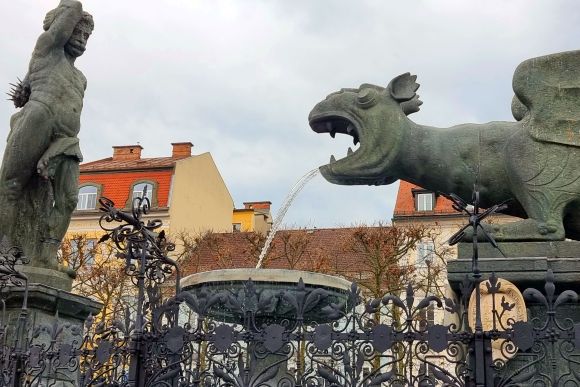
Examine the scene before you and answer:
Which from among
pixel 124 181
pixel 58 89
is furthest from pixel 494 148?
pixel 124 181

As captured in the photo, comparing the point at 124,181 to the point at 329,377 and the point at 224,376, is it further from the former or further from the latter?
the point at 329,377

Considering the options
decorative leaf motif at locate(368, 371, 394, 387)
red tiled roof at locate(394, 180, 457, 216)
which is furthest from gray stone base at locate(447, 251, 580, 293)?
red tiled roof at locate(394, 180, 457, 216)

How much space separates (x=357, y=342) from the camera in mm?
5234


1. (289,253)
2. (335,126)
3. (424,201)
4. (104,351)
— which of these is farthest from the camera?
(424,201)

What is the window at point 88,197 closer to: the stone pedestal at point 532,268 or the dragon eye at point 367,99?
the dragon eye at point 367,99

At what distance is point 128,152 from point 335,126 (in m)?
43.6

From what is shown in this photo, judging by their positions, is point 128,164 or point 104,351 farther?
point 128,164

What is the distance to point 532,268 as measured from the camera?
617 centimetres

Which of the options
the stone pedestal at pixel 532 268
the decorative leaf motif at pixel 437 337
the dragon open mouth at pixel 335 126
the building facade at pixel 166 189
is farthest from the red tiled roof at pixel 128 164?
the decorative leaf motif at pixel 437 337

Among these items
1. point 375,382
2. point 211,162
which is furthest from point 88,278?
point 375,382

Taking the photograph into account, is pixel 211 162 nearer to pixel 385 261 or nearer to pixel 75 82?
pixel 385 261

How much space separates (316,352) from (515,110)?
3.23 m

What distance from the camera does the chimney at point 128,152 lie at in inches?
1950

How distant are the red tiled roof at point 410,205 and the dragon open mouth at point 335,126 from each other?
3406cm
